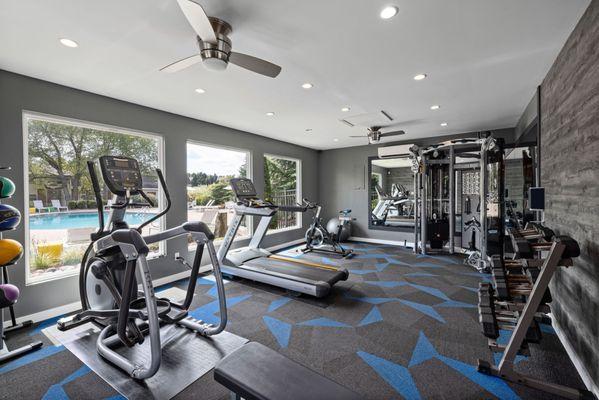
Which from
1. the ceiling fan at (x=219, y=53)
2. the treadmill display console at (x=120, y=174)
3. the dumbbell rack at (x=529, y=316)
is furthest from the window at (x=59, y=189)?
the dumbbell rack at (x=529, y=316)

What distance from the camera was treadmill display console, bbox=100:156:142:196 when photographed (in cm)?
256

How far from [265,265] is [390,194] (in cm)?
537

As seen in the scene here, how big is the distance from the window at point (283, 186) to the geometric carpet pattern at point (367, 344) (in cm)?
289

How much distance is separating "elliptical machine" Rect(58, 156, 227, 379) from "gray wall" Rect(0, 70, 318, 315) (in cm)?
67

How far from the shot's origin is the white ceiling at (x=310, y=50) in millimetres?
1964

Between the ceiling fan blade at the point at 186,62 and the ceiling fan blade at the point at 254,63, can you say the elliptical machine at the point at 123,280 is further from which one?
the ceiling fan blade at the point at 254,63

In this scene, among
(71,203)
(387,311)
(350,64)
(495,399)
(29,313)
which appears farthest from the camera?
(71,203)

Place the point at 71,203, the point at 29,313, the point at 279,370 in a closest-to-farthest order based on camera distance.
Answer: the point at 279,370
the point at 29,313
the point at 71,203

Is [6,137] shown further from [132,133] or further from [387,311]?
[387,311]

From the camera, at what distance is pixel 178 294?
383 centimetres

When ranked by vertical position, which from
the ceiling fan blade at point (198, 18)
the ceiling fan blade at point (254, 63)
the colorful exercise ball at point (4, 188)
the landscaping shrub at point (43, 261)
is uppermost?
the ceiling fan blade at point (198, 18)

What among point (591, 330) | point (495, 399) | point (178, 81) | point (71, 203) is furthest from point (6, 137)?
point (591, 330)

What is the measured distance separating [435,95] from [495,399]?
338cm

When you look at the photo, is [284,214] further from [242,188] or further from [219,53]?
[219,53]
